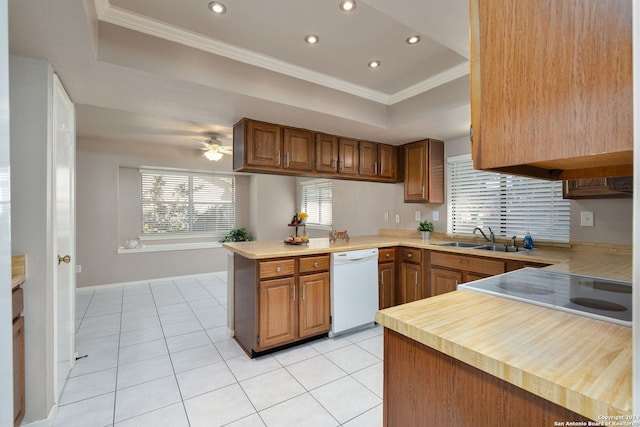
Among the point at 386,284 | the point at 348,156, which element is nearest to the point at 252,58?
the point at 348,156

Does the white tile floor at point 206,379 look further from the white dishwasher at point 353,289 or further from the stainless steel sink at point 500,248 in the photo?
the stainless steel sink at point 500,248

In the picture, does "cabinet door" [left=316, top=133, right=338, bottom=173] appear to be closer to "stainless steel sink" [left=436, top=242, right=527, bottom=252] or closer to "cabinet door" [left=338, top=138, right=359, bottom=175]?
"cabinet door" [left=338, top=138, right=359, bottom=175]

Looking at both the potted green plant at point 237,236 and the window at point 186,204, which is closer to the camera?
→ the window at point 186,204

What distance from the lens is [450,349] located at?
80cm

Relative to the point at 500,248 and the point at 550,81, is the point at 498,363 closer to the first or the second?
the point at 550,81

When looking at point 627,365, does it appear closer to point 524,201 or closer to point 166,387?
point 166,387

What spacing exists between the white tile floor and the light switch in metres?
2.15

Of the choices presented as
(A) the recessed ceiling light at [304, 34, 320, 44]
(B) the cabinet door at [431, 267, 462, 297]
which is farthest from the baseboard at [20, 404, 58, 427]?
(B) the cabinet door at [431, 267, 462, 297]

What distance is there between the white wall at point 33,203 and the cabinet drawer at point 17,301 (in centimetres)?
4

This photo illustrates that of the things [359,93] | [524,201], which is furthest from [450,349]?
[524,201]

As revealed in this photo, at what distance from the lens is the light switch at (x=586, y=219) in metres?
2.60

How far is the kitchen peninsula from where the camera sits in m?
0.62

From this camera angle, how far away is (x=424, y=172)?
3.71 meters

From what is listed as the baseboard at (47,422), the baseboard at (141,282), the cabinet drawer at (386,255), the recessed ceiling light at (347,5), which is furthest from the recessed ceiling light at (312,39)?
the baseboard at (141,282)
